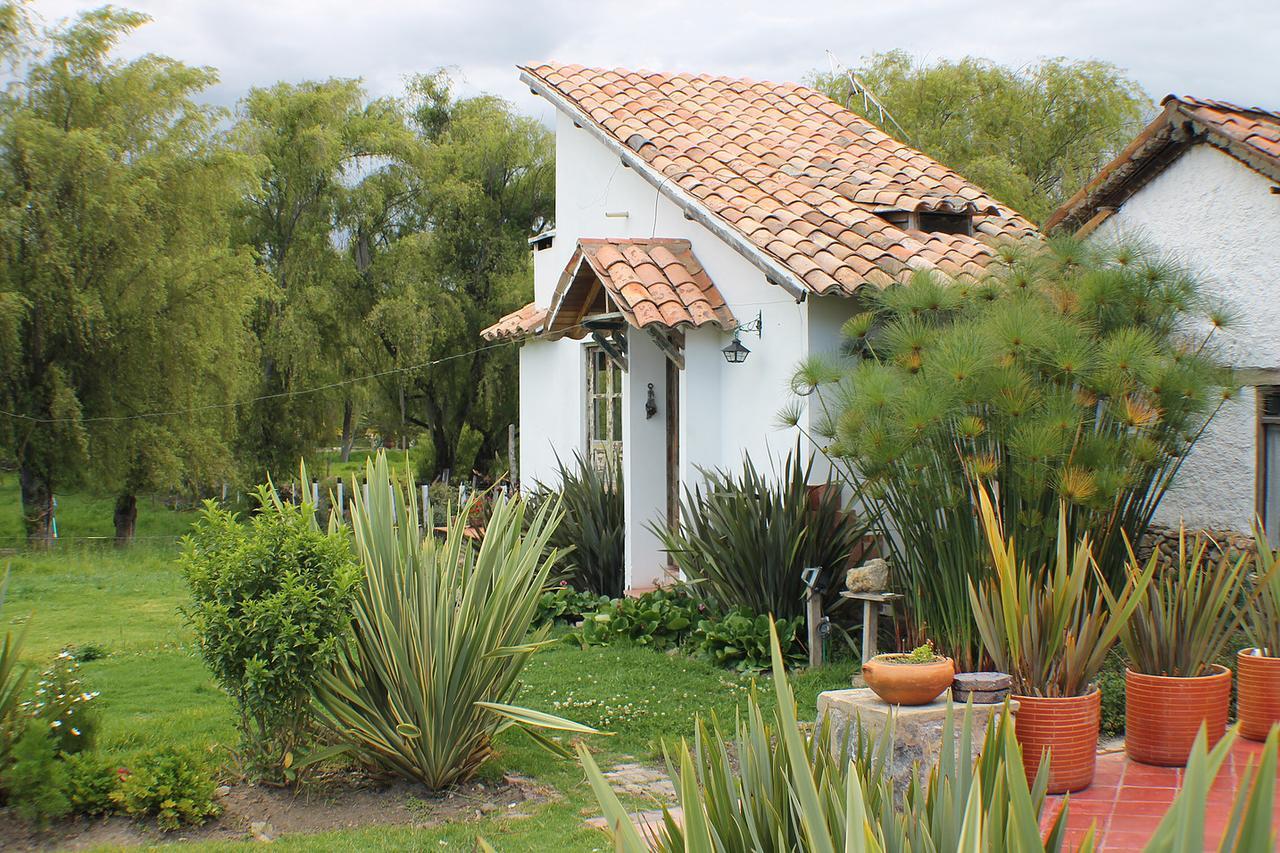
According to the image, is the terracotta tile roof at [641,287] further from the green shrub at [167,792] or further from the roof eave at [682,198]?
the green shrub at [167,792]

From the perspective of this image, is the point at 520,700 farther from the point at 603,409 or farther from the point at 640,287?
the point at 603,409

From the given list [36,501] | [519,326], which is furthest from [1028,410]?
[36,501]

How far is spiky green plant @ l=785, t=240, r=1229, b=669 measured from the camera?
262 inches

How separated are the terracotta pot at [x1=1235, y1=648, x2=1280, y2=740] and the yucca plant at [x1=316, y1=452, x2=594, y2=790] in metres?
3.44

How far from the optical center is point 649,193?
39.2ft

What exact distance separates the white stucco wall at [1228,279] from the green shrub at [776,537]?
2.41 metres

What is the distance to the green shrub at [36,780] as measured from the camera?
17.4ft

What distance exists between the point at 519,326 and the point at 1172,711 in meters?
10.5

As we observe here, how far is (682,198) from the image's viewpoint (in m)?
10.7

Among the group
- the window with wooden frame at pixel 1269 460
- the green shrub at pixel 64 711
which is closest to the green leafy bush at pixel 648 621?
the window with wooden frame at pixel 1269 460

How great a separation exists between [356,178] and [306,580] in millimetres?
25729

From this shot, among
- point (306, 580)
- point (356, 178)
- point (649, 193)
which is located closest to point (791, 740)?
point (306, 580)

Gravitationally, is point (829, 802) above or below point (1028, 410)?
below

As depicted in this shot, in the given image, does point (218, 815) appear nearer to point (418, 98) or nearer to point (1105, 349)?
point (1105, 349)
